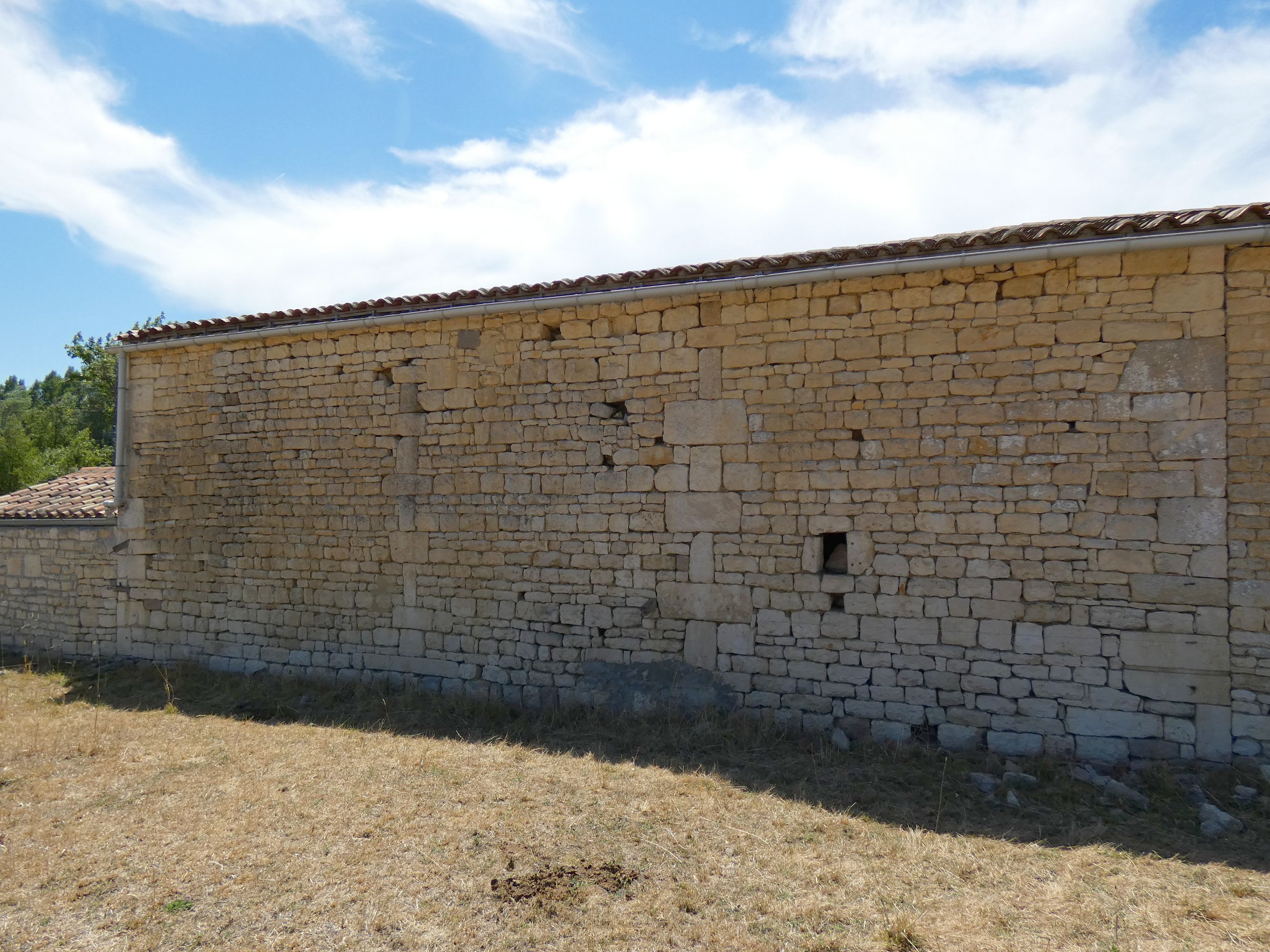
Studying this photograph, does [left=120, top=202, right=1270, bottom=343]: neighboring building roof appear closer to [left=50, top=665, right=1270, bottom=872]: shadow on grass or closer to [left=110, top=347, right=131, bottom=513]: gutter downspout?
[left=110, top=347, right=131, bottom=513]: gutter downspout

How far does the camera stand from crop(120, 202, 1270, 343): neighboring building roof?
5.34m

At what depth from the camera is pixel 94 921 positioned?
3.73 metres

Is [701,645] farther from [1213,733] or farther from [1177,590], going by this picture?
[1213,733]

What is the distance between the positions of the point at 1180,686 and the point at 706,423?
12.7ft

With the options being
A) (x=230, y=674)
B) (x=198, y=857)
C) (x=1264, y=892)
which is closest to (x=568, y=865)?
(x=198, y=857)

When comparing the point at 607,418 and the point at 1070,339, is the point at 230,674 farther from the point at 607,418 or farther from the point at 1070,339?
the point at 1070,339

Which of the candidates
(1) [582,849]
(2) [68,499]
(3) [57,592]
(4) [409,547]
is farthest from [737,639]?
(2) [68,499]

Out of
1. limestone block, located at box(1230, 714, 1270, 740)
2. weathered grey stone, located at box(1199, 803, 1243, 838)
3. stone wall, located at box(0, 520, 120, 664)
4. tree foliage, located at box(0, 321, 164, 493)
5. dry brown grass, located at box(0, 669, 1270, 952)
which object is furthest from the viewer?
tree foliage, located at box(0, 321, 164, 493)

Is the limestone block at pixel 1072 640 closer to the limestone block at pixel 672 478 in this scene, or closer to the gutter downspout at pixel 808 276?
the gutter downspout at pixel 808 276

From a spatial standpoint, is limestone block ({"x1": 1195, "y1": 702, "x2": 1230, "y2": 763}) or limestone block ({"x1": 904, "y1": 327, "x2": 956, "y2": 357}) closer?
limestone block ({"x1": 1195, "y1": 702, "x2": 1230, "y2": 763})

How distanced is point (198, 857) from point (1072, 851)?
476cm

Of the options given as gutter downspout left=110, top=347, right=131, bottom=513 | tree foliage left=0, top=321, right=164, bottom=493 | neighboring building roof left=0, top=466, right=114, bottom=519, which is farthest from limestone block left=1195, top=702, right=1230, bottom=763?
tree foliage left=0, top=321, right=164, bottom=493

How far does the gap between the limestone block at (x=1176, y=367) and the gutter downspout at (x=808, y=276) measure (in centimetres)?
39

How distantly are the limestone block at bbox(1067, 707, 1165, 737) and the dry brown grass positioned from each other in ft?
1.16
